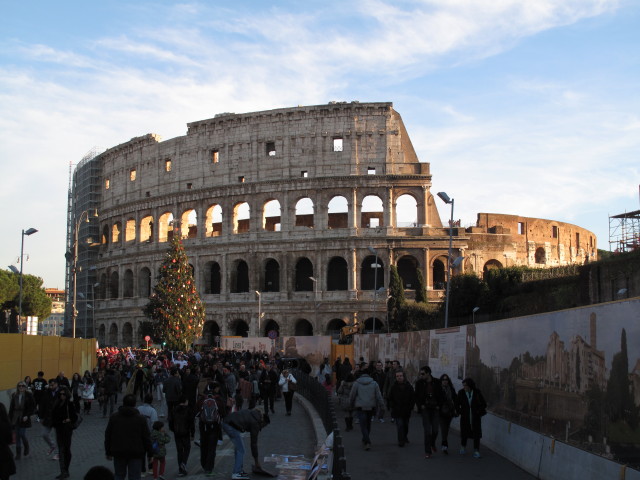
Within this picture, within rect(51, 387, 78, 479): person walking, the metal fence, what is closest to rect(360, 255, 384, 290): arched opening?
the metal fence

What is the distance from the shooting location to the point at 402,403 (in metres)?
14.5

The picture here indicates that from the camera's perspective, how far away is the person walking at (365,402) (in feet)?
47.5

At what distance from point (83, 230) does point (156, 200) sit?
13377 millimetres

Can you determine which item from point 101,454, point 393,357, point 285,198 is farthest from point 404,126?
point 101,454

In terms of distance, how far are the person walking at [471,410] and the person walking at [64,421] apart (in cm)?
610

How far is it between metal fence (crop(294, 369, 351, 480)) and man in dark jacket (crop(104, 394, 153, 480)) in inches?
87.5

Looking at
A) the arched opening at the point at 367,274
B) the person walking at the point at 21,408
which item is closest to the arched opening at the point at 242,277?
Result: the arched opening at the point at 367,274

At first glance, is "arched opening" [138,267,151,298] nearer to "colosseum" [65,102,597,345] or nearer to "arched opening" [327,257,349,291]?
"colosseum" [65,102,597,345]

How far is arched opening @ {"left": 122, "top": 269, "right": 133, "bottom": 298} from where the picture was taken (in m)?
67.9

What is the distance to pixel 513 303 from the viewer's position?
43219 mm

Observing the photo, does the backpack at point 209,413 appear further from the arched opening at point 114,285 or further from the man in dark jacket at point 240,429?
the arched opening at point 114,285

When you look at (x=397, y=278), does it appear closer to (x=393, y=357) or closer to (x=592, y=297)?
(x=592, y=297)

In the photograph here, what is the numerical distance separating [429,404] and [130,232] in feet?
190

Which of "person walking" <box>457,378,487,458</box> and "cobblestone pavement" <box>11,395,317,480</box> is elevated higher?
"person walking" <box>457,378,487,458</box>
